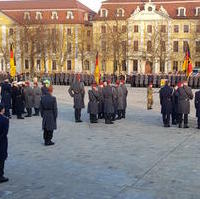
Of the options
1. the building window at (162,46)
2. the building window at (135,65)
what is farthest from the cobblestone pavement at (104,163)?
the building window at (135,65)

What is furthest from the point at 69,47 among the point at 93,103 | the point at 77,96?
the point at 93,103

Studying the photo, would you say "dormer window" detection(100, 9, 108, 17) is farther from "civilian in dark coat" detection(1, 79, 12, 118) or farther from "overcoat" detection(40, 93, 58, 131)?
"overcoat" detection(40, 93, 58, 131)

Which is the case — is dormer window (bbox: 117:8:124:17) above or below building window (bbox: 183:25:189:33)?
above

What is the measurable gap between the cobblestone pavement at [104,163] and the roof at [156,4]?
4706 cm

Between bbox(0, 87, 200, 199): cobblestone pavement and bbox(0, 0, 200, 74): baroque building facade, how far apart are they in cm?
4040

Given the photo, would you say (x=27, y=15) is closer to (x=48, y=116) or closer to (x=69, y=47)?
(x=69, y=47)

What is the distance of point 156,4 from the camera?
60594 mm

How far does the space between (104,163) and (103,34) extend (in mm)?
53070

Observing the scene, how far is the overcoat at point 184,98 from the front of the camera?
14891mm

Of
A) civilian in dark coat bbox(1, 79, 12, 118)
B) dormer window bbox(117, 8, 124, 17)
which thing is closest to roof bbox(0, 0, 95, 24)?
dormer window bbox(117, 8, 124, 17)

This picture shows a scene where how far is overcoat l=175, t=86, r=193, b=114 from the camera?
14.9 metres

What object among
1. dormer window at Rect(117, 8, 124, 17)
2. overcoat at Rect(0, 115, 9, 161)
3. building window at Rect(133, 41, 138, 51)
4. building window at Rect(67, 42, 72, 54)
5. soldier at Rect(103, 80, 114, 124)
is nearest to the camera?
overcoat at Rect(0, 115, 9, 161)

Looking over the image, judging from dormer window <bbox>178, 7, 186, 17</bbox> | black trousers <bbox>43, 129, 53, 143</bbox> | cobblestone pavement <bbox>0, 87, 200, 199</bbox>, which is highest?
dormer window <bbox>178, 7, 186, 17</bbox>

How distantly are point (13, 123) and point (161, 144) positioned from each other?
6553mm
